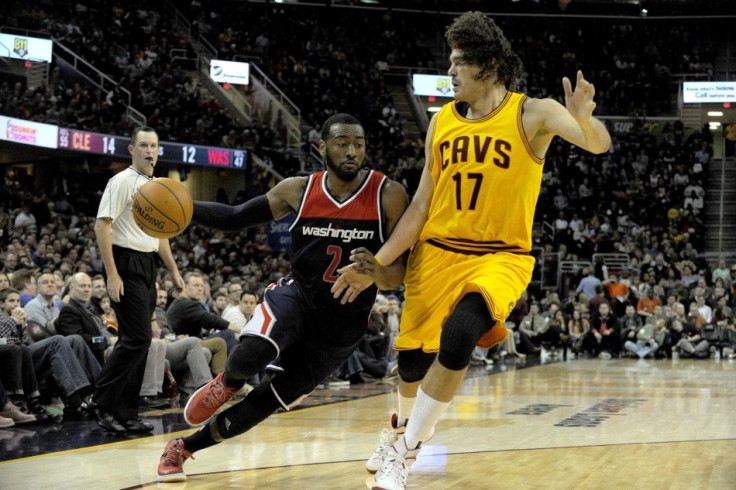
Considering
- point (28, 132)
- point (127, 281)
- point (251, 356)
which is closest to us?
point (251, 356)

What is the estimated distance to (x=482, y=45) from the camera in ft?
14.8

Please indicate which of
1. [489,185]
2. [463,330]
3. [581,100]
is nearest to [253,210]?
[489,185]

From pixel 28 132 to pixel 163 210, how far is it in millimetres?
15930

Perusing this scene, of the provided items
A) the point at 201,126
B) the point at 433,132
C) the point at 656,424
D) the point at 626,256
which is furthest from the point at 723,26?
the point at 433,132

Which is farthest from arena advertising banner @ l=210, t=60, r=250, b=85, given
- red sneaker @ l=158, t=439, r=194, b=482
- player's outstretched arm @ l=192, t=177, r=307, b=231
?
red sneaker @ l=158, t=439, r=194, b=482

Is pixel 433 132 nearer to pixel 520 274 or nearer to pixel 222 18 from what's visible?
pixel 520 274

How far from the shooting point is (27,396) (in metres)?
7.19

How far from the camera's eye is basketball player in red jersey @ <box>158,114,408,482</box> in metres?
4.65

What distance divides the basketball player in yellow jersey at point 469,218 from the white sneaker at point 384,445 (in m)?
0.51

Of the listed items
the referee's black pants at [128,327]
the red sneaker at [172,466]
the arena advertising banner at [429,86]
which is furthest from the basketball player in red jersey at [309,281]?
the arena advertising banner at [429,86]

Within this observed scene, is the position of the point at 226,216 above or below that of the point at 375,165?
below

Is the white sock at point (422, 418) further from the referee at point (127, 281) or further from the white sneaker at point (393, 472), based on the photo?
the referee at point (127, 281)

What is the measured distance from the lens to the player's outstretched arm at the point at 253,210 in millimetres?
4723

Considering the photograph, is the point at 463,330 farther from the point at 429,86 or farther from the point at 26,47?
the point at 429,86
